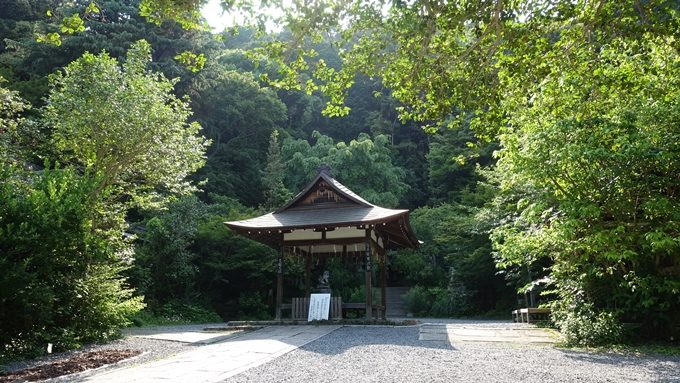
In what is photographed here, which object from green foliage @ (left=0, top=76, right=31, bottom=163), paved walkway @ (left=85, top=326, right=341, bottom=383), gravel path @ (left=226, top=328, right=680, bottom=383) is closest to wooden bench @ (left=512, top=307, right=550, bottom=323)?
gravel path @ (left=226, top=328, right=680, bottom=383)

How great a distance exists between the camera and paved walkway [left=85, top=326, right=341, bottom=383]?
4664mm

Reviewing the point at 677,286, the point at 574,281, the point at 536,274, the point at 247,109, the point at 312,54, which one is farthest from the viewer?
the point at 247,109

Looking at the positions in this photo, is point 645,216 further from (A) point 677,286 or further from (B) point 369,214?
(B) point 369,214

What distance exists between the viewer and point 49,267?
20.3ft

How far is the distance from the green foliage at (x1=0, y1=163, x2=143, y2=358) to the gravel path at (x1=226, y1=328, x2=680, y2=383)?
11.0 feet

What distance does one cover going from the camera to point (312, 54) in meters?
5.22

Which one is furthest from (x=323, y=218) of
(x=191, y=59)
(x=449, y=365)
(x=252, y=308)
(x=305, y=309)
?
(x=252, y=308)

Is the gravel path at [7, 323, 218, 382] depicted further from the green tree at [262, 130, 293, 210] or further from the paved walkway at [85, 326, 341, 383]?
the green tree at [262, 130, 293, 210]

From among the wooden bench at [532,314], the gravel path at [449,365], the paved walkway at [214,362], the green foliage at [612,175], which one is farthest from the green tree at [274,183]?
the green foliage at [612,175]

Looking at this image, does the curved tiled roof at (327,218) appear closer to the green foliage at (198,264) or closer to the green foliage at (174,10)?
the green foliage at (198,264)

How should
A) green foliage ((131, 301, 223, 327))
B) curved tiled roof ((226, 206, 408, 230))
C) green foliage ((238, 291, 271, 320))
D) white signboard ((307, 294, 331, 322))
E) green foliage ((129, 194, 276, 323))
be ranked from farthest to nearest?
green foliage ((238, 291, 271, 320)), green foliage ((129, 194, 276, 323)), green foliage ((131, 301, 223, 327)), white signboard ((307, 294, 331, 322)), curved tiled roof ((226, 206, 408, 230))

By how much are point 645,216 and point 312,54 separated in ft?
17.8

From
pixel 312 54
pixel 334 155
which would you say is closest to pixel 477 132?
pixel 312 54

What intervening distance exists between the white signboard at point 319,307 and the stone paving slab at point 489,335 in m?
2.56
